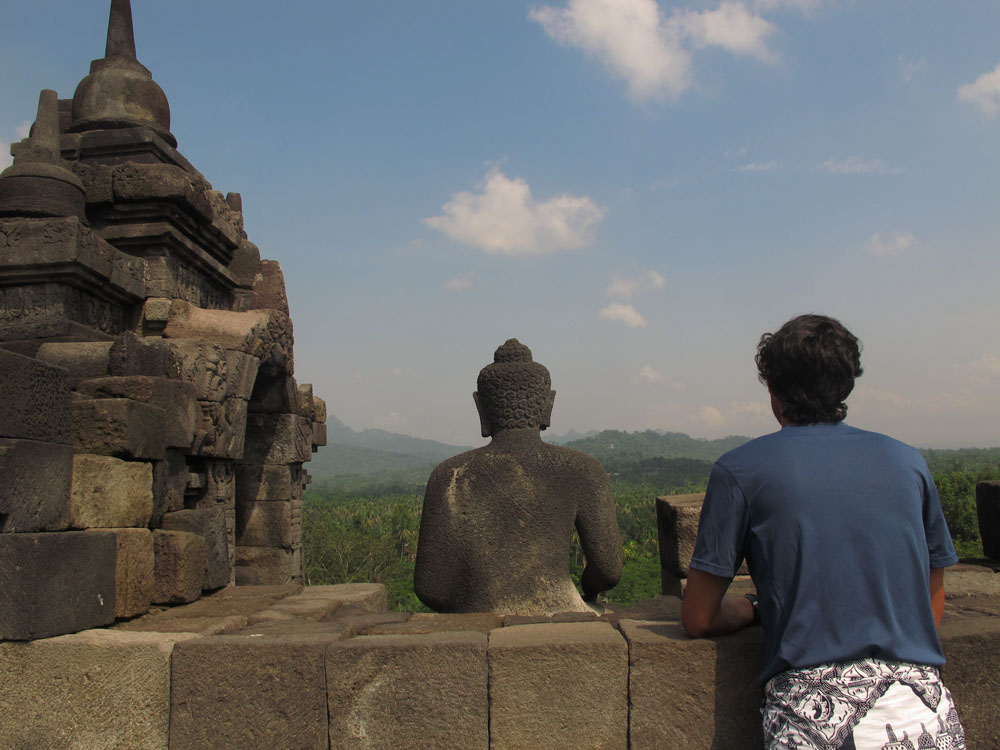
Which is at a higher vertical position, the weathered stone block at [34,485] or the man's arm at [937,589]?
the weathered stone block at [34,485]

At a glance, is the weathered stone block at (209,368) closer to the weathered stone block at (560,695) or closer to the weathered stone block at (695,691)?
the weathered stone block at (560,695)

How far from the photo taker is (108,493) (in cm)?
322

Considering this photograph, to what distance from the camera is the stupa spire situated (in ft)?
20.1

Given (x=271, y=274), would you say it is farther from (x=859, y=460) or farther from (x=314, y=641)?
(x=859, y=460)

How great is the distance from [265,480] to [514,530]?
4558 mm

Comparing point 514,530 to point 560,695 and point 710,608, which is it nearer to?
point 560,695

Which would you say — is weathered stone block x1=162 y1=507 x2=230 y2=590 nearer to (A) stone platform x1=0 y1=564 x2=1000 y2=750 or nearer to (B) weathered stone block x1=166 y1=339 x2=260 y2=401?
(B) weathered stone block x1=166 y1=339 x2=260 y2=401

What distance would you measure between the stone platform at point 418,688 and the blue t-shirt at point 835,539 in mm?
442

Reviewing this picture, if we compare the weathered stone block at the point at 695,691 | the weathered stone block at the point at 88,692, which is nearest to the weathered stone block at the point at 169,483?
the weathered stone block at the point at 88,692

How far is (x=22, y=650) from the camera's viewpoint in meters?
2.60

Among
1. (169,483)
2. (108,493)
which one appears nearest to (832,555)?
(108,493)

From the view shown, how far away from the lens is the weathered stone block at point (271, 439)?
7105 millimetres

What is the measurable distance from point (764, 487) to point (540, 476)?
146cm

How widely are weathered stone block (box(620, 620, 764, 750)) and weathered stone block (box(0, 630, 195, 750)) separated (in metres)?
1.54
